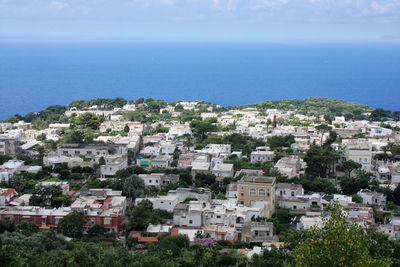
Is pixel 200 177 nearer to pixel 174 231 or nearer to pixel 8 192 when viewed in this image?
pixel 174 231

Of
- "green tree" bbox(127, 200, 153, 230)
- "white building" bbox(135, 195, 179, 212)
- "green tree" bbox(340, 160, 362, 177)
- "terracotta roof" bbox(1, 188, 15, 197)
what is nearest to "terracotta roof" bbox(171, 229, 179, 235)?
"green tree" bbox(127, 200, 153, 230)

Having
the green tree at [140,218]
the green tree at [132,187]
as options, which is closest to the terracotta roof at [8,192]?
the green tree at [132,187]

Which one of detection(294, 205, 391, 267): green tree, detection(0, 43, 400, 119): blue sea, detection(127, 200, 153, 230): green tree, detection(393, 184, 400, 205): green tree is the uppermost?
detection(294, 205, 391, 267): green tree

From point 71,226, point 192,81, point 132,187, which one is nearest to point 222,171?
point 132,187

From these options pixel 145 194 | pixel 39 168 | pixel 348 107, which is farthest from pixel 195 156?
pixel 348 107

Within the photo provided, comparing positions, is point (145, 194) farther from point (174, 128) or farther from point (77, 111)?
point (77, 111)

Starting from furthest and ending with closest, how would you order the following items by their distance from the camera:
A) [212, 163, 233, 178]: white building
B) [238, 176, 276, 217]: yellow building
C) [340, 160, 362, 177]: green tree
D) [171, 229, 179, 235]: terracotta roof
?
[340, 160, 362, 177]: green tree → [212, 163, 233, 178]: white building → [238, 176, 276, 217]: yellow building → [171, 229, 179, 235]: terracotta roof

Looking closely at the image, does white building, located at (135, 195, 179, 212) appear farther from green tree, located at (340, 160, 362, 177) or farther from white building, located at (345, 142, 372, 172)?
white building, located at (345, 142, 372, 172)

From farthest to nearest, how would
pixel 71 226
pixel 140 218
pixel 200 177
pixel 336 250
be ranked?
1. pixel 200 177
2. pixel 140 218
3. pixel 71 226
4. pixel 336 250

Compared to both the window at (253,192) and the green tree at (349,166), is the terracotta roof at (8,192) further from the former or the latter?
the green tree at (349,166)
